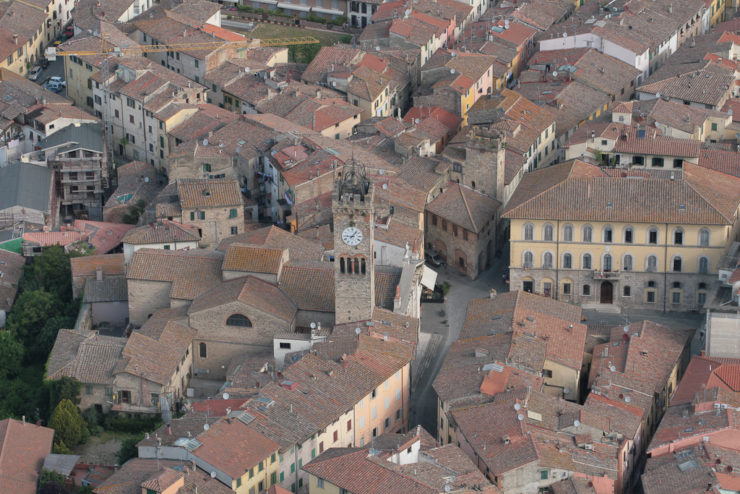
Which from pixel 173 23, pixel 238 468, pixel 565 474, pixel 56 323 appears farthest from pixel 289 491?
pixel 173 23

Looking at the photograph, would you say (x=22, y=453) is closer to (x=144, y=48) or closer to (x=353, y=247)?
(x=353, y=247)

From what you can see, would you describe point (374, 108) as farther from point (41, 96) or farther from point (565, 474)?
point (565, 474)

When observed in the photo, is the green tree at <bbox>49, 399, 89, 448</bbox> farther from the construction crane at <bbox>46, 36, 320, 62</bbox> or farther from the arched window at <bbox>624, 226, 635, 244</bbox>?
the construction crane at <bbox>46, 36, 320, 62</bbox>

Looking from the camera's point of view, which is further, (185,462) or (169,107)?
(169,107)

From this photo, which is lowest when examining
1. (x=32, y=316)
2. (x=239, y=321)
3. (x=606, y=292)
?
(x=606, y=292)

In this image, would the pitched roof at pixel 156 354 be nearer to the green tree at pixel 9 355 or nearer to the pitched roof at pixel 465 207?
the green tree at pixel 9 355

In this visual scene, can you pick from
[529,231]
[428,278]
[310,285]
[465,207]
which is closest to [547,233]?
[529,231]

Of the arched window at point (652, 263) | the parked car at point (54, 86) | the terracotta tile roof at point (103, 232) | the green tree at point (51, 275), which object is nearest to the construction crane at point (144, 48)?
the parked car at point (54, 86)
